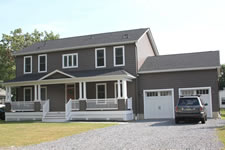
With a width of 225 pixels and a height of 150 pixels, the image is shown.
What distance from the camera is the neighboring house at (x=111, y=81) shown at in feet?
75.3

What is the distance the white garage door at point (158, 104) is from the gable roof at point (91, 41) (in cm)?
470

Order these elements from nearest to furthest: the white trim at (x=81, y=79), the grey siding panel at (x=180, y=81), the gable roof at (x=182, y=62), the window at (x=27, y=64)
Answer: the white trim at (x=81, y=79)
the grey siding panel at (x=180, y=81)
the gable roof at (x=182, y=62)
the window at (x=27, y=64)

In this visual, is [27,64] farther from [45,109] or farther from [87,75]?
[87,75]

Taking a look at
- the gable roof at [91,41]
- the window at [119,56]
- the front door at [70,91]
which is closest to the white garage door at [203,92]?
the window at [119,56]

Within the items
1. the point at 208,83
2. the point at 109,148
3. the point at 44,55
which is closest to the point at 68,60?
the point at 44,55

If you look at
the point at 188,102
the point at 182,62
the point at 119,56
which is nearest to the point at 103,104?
the point at 119,56

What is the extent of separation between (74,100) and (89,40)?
21.0ft

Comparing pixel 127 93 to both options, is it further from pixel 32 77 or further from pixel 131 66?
pixel 32 77

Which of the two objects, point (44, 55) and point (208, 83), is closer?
point (208, 83)

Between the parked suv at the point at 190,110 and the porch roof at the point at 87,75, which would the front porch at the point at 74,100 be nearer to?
the porch roof at the point at 87,75

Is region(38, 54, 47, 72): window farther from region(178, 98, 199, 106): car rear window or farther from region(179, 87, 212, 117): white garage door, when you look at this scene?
region(178, 98, 199, 106): car rear window

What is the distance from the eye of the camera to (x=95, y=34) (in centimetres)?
2934

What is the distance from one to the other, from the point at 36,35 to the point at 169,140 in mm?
33378

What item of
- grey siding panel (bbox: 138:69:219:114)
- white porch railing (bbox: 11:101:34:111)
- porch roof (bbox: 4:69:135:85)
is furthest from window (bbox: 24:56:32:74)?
grey siding panel (bbox: 138:69:219:114)
